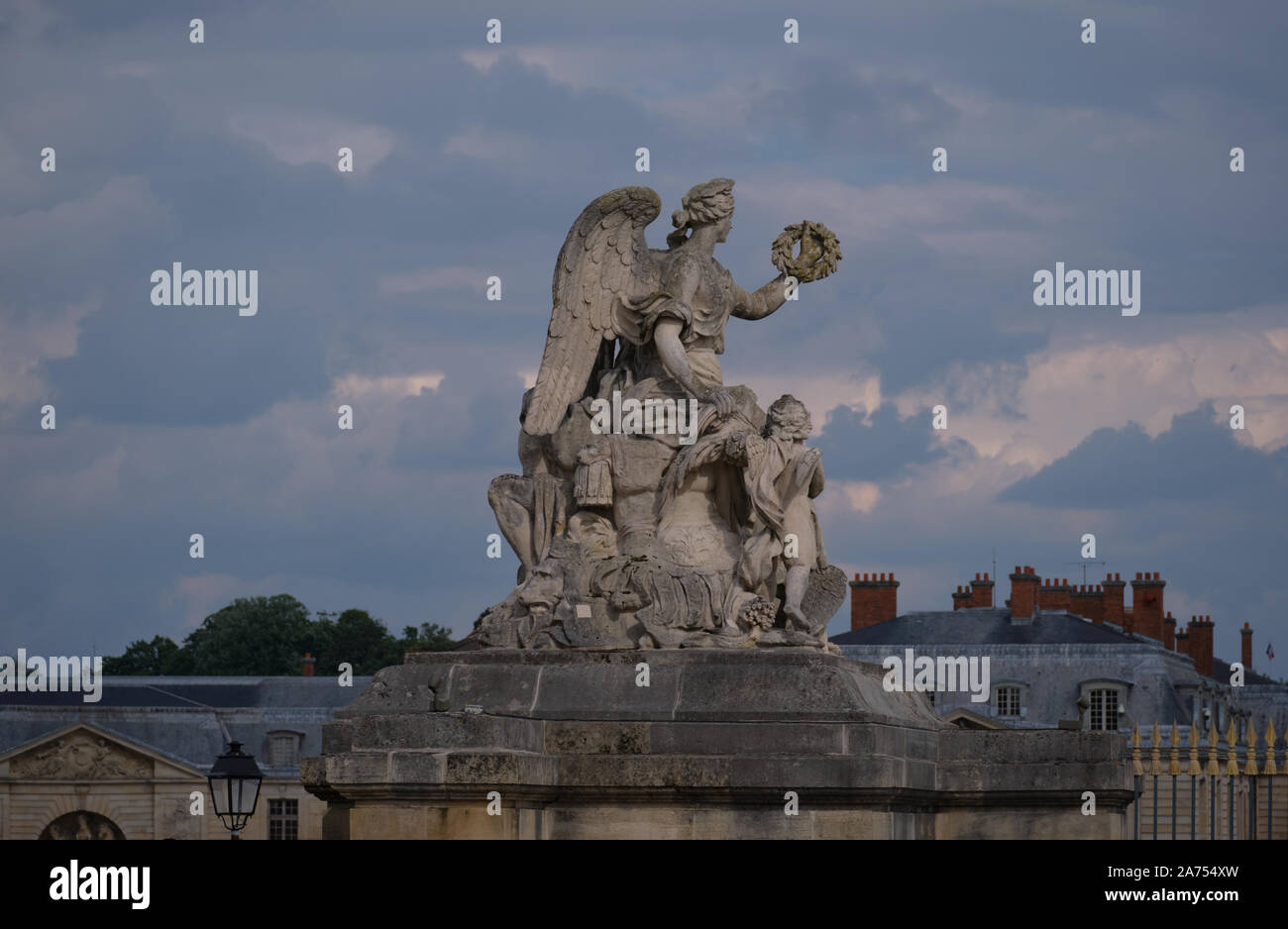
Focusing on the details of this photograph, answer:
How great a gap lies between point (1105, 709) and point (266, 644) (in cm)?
4397

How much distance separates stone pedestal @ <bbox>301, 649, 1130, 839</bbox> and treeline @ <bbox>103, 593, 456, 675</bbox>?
72.6m

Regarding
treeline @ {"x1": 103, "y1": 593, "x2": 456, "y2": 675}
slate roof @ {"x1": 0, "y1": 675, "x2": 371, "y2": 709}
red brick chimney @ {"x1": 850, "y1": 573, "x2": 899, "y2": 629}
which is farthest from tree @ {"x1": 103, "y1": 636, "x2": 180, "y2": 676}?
red brick chimney @ {"x1": 850, "y1": 573, "x2": 899, "y2": 629}

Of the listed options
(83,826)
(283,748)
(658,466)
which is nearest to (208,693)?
(83,826)

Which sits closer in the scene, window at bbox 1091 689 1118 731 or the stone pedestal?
the stone pedestal

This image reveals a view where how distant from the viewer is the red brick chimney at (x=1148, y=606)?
70625 mm

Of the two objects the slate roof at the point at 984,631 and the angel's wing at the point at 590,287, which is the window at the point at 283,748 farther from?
the angel's wing at the point at 590,287

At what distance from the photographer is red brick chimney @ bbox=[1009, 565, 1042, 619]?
2655 inches

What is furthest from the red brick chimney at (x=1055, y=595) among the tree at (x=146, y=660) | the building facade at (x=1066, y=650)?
the tree at (x=146, y=660)

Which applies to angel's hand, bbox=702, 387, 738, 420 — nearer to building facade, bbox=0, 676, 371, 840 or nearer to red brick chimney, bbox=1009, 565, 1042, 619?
red brick chimney, bbox=1009, 565, 1042, 619

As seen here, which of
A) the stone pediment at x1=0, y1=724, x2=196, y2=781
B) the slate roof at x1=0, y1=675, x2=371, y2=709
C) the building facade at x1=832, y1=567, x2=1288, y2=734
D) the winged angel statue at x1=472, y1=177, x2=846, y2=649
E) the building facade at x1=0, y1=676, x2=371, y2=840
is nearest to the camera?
the winged angel statue at x1=472, y1=177, x2=846, y2=649

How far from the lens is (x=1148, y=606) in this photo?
71.4 m
